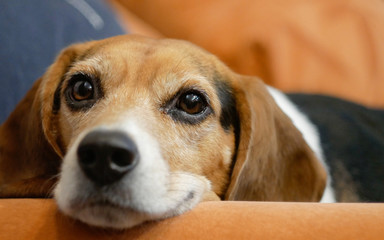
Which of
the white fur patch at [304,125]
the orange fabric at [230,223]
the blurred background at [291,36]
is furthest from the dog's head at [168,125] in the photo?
the blurred background at [291,36]

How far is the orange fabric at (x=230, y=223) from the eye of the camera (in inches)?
36.2

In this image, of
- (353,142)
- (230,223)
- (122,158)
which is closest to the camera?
(230,223)

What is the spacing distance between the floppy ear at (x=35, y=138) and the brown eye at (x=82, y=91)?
16cm

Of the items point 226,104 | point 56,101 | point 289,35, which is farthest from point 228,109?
point 289,35

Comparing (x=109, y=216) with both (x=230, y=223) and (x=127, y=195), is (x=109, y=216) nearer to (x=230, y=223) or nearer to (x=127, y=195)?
(x=127, y=195)

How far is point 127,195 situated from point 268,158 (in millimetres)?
742

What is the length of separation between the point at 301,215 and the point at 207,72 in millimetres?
898

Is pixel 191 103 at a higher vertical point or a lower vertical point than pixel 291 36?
higher

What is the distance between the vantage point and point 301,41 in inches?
141

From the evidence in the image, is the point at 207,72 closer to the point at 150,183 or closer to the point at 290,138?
the point at 290,138

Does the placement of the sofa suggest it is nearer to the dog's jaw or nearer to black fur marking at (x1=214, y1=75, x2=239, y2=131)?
→ black fur marking at (x1=214, y1=75, x2=239, y2=131)

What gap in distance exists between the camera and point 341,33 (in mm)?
3689

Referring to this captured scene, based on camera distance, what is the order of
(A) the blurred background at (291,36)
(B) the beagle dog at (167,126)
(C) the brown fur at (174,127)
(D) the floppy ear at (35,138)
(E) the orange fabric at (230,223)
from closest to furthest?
(E) the orange fabric at (230,223)
(B) the beagle dog at (167,126)
(C) the brown fur at (174,127)
(D) the floppy ear at (35,138)
(A) the blurred background at (291,36)

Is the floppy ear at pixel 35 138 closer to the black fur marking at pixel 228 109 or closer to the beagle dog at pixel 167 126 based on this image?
the beagle dog at pixel 167 126
